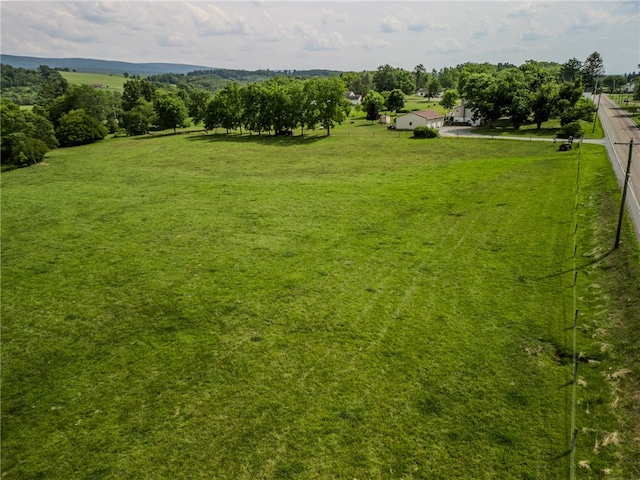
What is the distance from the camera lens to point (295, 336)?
53.4 feet

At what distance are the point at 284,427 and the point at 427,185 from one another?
30305 millimetres

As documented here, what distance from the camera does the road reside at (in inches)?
1033

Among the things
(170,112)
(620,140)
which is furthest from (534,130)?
(170,112)

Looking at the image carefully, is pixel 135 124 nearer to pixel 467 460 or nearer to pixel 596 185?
pixel 596 185

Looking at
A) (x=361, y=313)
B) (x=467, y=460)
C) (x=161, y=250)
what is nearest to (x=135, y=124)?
(x=161, y=250)

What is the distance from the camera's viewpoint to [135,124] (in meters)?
93.6

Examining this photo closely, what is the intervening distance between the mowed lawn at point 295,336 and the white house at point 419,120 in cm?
4210

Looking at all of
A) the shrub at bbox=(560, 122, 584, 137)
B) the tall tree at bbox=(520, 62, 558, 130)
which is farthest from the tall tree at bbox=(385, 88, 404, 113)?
the shrub at bbox=(560, 122, 584, 137)

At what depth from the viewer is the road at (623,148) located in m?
26.2

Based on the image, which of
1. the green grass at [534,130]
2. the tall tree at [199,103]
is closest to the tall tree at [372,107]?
the green grass at [534,130]

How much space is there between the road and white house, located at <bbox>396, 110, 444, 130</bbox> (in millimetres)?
28022

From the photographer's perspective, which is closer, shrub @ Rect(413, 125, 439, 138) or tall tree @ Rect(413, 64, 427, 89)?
shrub @ Rect(413, 125, 439, 138)

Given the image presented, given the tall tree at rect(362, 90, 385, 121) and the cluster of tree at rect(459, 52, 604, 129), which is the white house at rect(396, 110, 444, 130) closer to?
the cluster of tree at rect(459, 52, 604, 129)

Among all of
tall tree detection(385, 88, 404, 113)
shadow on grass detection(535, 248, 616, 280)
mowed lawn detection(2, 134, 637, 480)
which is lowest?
mowed lawn detection(2, 134, 637, 480)
